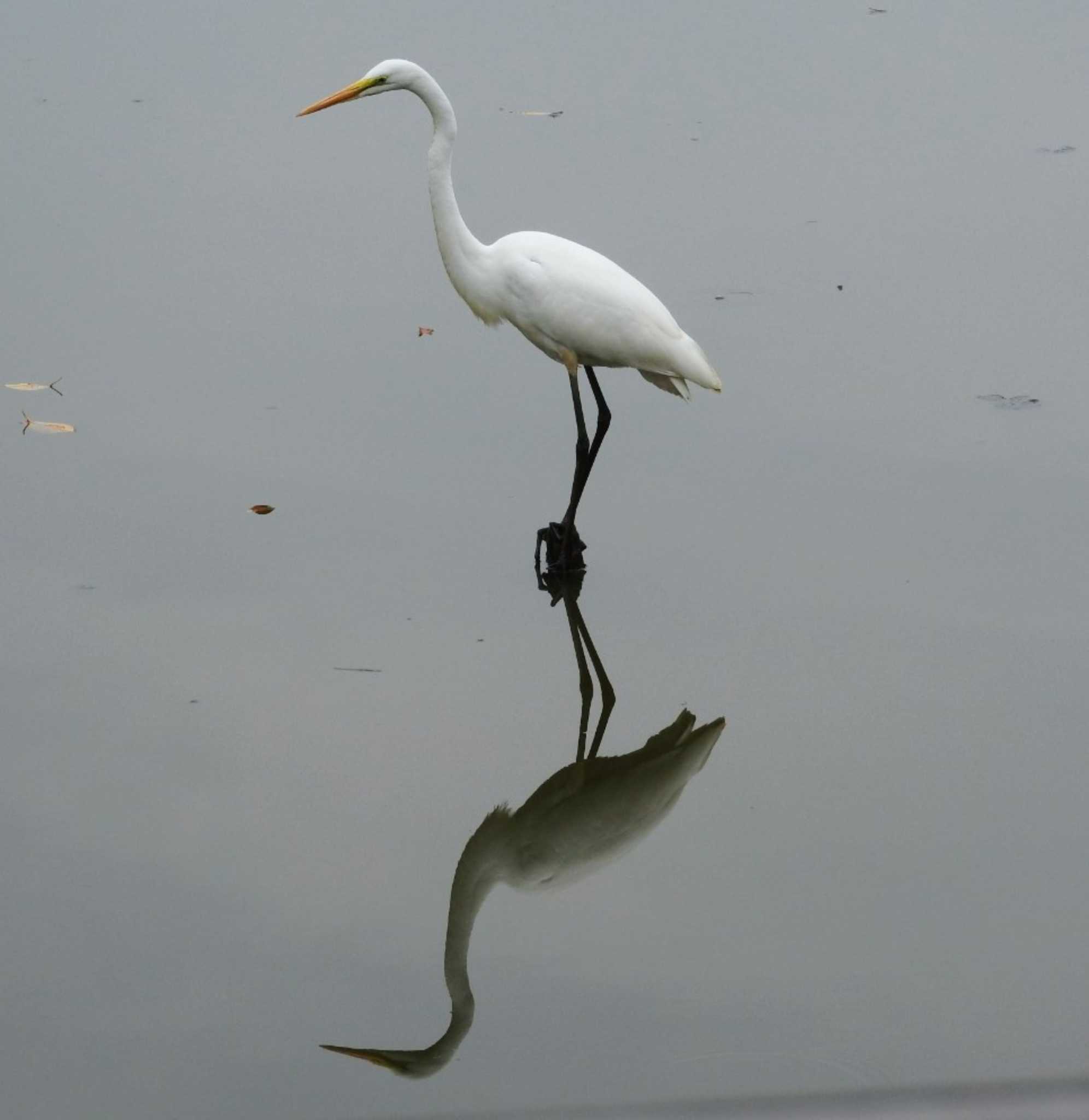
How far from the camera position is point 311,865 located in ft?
11.7

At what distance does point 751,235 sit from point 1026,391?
1503 mm

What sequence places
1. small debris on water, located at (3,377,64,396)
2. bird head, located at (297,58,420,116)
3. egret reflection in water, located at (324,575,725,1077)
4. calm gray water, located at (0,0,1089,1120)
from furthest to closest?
small debris on water, located at (3,377,64,396) → bird head, located at (297,58,420,116) → egret reflection in water, located at (324,575,725,1077) → calm gray water, located at (0,0,1089,1120)

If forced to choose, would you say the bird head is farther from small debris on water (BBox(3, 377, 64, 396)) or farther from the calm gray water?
small debris on water (BBox(3, 377, 64, 396))

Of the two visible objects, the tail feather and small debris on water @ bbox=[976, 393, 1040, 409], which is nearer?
the tail feather

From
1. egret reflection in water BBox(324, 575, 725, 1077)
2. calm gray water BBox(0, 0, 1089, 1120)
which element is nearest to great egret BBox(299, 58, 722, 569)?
calm gray water BBox(0, 0, 1089, 1120)

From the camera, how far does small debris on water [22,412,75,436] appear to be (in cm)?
530

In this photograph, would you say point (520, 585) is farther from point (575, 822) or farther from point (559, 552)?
point (575, 822)

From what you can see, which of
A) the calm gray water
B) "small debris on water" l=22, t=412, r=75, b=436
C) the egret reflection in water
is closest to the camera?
the calm gray water

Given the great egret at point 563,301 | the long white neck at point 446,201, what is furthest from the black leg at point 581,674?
the long white neck at point 446,201

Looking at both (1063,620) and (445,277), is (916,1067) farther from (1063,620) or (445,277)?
(445,277)

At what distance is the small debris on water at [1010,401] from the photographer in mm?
5660

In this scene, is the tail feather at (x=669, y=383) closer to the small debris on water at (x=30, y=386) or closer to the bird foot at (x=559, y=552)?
the bird foot at (x=559, y=552)

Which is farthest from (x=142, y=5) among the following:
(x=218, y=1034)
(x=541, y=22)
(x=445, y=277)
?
(x=218, y=1034)

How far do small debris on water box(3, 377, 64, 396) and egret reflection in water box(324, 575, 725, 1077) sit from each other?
7.14 ft
